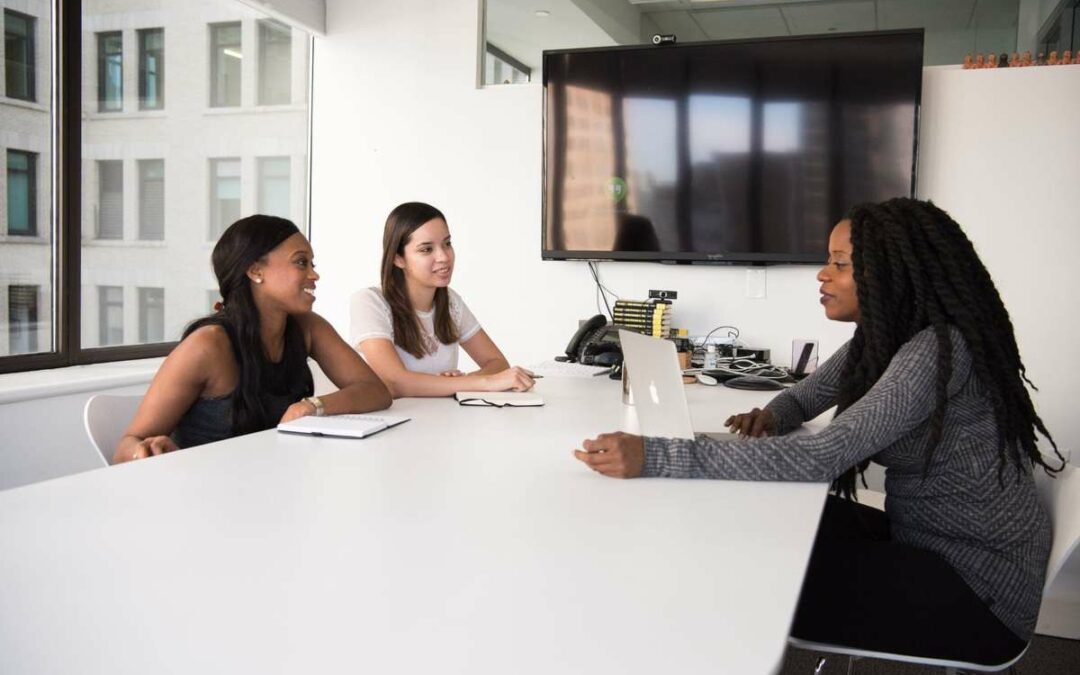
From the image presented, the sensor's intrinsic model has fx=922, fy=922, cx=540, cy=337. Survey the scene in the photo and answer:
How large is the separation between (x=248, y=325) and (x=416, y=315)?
2.73 ft

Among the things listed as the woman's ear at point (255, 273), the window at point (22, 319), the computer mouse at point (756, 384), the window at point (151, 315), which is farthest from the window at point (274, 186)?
the computer mouse at point (756, 384)

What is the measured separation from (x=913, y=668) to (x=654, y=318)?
167 centimetres

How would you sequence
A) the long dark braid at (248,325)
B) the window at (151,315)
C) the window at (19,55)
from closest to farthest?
the long dark braid at (248,325)
the window at (19,55)
the window at (151,315)

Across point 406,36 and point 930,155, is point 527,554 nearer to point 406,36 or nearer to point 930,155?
point 930,155

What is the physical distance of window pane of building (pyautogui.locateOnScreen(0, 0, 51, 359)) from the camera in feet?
11.0

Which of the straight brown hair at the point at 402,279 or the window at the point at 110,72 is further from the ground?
the window at the point at 110,72

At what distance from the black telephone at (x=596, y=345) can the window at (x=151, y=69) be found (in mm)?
2200

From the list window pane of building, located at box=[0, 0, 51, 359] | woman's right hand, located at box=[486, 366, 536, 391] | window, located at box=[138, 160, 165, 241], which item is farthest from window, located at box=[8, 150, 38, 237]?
woman's right hand, located at box=[486, 366, 536, 391]

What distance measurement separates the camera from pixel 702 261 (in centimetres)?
401

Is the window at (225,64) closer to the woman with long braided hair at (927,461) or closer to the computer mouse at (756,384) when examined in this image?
the computer mouse at (756,384)

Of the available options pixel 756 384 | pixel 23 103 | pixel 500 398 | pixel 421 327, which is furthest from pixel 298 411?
pixel 23 103

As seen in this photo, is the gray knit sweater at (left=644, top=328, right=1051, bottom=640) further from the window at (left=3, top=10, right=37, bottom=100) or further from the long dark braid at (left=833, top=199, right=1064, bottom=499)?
the window at (left=3, top=10, right=37, bottom=100)

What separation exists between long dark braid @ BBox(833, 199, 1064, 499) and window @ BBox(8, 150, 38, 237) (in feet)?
9.87

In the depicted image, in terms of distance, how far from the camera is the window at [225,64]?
4488 mm
